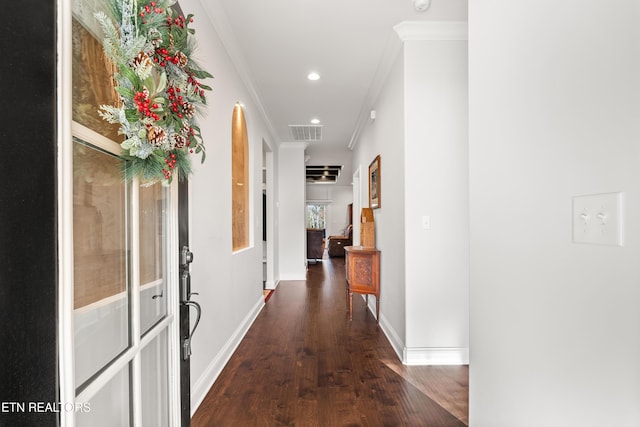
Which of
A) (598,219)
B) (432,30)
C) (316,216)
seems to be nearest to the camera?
(598,219)

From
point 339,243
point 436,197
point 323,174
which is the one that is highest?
point 323,174

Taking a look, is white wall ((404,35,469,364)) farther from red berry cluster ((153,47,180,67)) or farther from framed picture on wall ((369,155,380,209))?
red berry cluster ((153,47,180,67))

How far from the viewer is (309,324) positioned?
3559 mm

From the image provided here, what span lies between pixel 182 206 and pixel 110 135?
45 centimetres

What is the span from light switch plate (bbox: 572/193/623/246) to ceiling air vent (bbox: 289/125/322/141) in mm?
4657

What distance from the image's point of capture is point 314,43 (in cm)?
275

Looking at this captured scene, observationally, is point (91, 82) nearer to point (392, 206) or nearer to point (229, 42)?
point (229, 42)

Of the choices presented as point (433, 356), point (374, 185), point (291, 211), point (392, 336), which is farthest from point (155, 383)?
point (291, 211)

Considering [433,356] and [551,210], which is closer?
[551,210]

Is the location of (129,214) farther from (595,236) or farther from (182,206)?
(595,236)

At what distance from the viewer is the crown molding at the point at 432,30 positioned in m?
2.47

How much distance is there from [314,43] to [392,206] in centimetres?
161

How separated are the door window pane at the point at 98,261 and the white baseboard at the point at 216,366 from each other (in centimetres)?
128

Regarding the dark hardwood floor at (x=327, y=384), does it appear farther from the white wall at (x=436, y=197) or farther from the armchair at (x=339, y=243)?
the armchair at (x=339, y=243)
